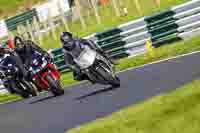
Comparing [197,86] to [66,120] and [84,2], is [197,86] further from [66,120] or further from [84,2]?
[84,2]

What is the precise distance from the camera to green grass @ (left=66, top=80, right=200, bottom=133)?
26.9 feet

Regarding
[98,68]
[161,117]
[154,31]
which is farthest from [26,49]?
[161,117]

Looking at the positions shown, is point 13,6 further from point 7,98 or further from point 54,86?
point 54,86

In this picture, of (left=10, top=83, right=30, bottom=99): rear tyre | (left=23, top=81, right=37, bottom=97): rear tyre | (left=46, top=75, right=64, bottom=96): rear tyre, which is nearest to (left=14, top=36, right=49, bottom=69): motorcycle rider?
(left=46, top=75, right=64, bottom=96): rear tyre

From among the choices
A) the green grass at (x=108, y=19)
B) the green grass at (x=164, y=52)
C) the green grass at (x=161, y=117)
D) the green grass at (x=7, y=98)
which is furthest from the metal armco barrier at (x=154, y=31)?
the green grass at (x=161, y=117)

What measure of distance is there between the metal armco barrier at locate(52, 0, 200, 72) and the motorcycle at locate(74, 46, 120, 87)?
581 cm

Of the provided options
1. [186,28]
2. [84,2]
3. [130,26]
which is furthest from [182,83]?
[84,2]

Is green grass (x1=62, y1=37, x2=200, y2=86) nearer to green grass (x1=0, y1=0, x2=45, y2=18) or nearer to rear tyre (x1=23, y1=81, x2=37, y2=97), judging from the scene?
rear tyre (x1=23, y1=81, x2=37, y2=97)

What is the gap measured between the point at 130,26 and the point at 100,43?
5.44 ft

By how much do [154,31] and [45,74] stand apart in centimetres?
508

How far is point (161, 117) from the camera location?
898 centimetres

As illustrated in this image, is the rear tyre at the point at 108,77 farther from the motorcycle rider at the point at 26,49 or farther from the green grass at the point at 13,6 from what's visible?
the green grass at the point at 13,6

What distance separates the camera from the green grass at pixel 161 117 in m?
8.20

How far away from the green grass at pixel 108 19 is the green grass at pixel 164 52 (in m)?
6.56
